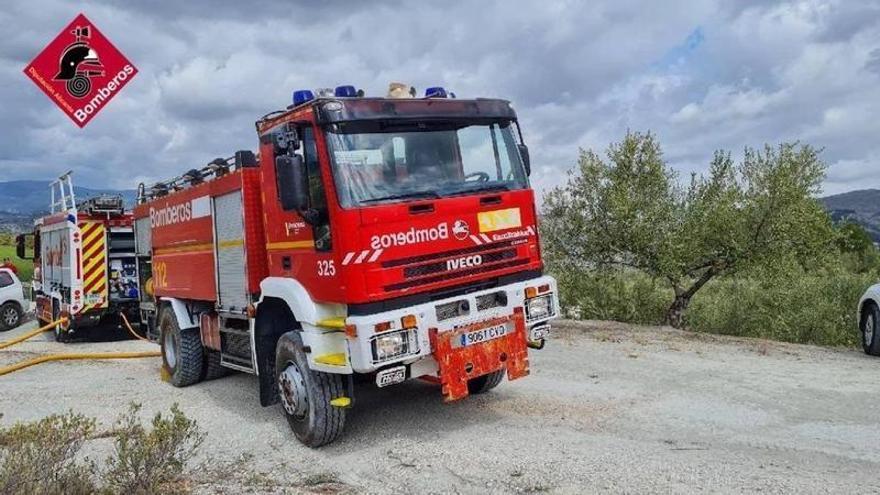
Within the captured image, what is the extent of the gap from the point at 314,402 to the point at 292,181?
1.93m

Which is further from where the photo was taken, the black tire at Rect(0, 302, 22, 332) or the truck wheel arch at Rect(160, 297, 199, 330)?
the black tire at Rect(0, 302, 22, 332)

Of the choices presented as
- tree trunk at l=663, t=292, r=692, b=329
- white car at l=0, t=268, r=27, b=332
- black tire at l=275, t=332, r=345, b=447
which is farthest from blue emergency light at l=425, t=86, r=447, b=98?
white car at l=0, t=268, r=27, b=332

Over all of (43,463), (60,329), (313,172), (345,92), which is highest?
(345,92)

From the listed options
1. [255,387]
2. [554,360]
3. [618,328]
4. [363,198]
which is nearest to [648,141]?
[618,328]

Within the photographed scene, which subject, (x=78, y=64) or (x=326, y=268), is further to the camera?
(x=78, y=64)

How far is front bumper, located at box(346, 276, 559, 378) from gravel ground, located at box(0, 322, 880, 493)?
80 cm

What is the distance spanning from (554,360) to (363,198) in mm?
5174

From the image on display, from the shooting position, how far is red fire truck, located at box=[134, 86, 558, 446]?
5.96m

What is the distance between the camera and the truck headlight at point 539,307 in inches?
269

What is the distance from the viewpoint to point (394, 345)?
19.5ft

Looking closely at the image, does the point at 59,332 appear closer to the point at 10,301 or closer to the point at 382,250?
the point at 10,301

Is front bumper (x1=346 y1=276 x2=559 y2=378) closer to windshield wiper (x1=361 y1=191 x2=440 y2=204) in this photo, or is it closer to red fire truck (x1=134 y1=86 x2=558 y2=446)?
red fire truck (x1=134 y1=86 x2=558 y2=446)

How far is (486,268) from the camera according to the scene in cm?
662

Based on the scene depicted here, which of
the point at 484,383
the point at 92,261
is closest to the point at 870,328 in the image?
the point at 484,383
